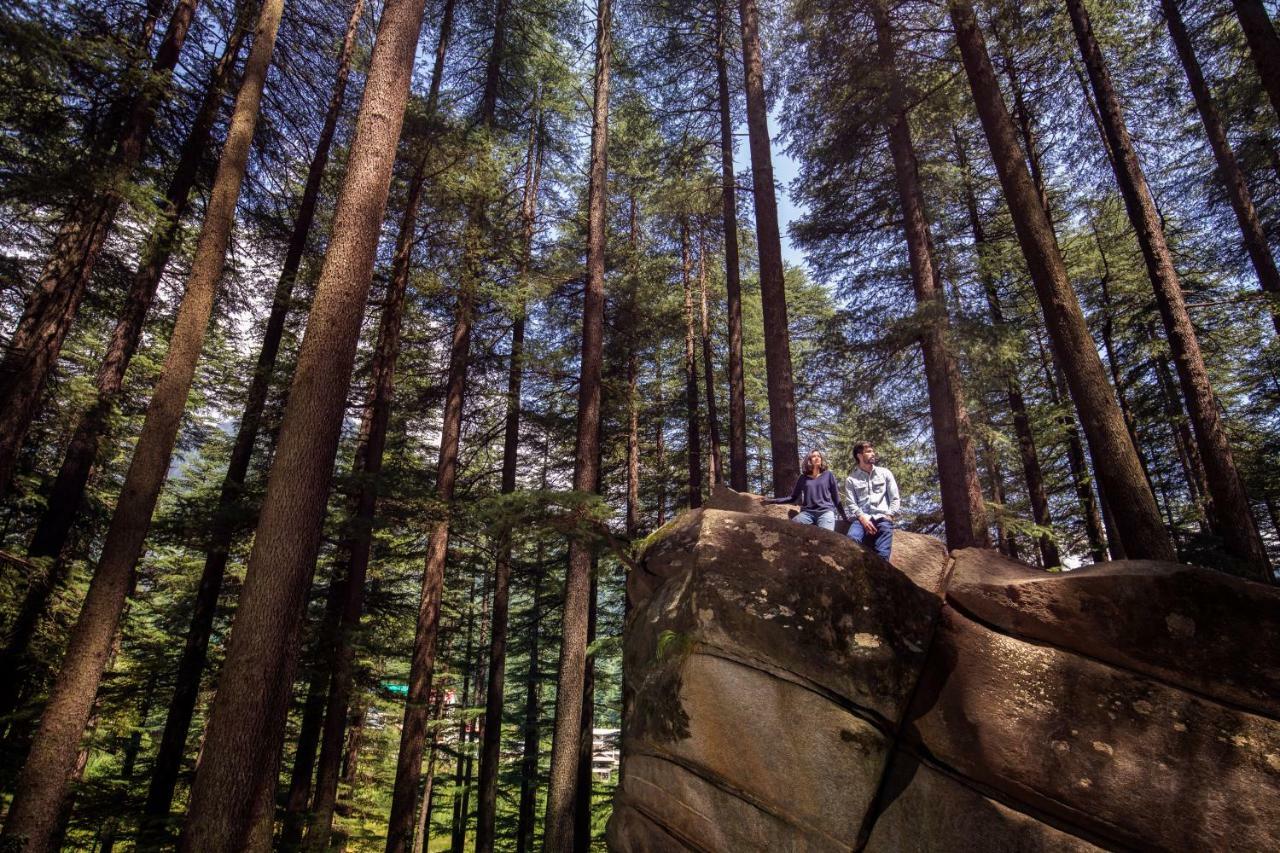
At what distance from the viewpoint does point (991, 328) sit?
34.2 feet

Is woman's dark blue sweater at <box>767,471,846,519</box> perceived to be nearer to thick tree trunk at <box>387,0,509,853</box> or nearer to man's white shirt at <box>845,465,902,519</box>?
man's white shirt at <box>845,465,902,519</box>

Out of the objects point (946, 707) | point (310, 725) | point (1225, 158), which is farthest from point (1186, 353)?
point (310, 725)

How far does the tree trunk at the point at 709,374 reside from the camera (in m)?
17.2

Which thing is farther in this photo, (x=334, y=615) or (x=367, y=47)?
(x=367, y=47)


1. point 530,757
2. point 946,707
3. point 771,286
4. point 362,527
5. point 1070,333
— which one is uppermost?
point 771,286

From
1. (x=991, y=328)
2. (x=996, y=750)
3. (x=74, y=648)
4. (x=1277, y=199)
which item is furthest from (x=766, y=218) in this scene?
(x=1277, y=199)

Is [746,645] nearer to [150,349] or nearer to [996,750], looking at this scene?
[996,750]

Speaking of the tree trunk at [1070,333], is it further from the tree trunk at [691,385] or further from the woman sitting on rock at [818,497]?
the tree trunk at [691,385]

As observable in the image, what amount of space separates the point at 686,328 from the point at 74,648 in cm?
1580

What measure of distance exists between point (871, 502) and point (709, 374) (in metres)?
11.4

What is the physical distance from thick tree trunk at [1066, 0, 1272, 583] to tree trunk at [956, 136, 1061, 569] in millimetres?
4500

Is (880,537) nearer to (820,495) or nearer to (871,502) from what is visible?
(871,502)

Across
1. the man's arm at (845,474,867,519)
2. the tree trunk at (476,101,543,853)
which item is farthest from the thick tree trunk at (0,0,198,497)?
the man's arm at (845,474,867,519)

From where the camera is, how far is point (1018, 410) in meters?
14.8
